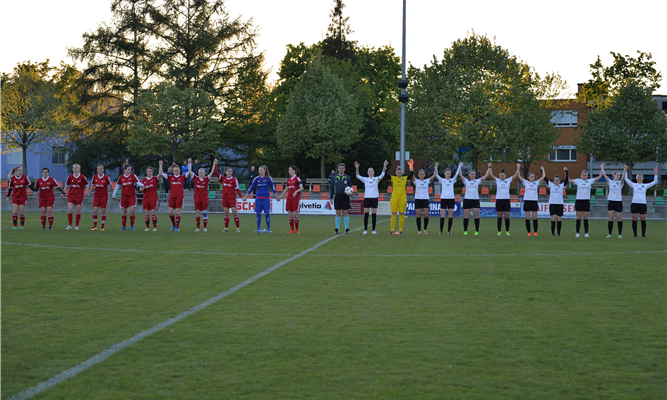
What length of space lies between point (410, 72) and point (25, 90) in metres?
34.9

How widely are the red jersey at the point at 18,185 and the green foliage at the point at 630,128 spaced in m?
42.4

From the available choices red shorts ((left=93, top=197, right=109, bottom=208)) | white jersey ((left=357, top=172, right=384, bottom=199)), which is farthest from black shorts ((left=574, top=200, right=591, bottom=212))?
red shorts ((left=93, top=197, right=109, bottom=208))

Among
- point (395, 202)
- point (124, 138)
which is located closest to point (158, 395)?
point (395, 202)

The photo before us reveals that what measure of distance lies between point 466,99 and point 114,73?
28840mm

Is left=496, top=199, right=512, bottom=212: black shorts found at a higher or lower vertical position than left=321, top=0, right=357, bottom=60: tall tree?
lower

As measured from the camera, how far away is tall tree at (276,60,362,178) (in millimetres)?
45188

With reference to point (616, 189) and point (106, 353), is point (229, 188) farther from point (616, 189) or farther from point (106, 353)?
point (106, 353)

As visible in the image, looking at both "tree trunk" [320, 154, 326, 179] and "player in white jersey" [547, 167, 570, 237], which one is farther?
"tree trunk" [320, 154, 326, 179]

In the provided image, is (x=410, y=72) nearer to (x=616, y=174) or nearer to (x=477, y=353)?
(x=616, y=174)

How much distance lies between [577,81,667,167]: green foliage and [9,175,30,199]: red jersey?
A: 4244cm

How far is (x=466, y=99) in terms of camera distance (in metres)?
42.4

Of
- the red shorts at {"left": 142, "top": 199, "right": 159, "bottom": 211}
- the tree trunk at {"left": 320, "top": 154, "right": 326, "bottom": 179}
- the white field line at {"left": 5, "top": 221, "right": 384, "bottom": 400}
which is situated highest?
the tree trunk at {"left": 320, "top": 154, "right": 326, "bottom": 179}

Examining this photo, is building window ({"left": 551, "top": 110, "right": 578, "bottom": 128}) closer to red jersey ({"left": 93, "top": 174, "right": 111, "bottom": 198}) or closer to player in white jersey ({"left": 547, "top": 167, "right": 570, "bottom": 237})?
→ player in white jersey ({"left": 547, "top": 167, "right": 570, "bottom": 237})

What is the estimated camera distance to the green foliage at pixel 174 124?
44.6 m
